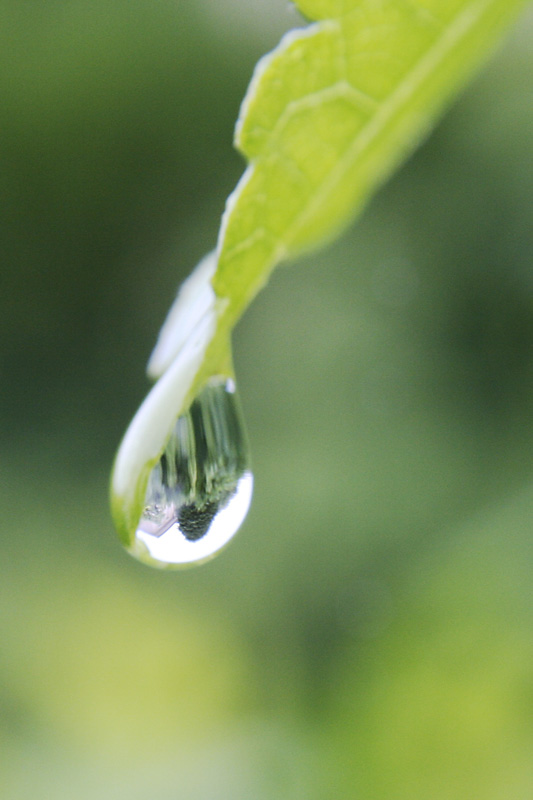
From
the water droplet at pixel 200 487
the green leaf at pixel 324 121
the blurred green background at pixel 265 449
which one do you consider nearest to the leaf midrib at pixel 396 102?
the green leaf at pixel 324 121

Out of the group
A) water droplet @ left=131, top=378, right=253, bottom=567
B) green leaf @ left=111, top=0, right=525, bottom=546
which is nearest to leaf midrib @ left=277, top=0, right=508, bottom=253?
green leaf @ left=111, top=0, right=525, bottom=546

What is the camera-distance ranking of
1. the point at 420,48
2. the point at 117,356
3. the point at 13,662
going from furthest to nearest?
the point at 117,356 → the point at 13,662 → the point at 420,48

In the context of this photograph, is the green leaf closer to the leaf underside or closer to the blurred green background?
the leaf underside

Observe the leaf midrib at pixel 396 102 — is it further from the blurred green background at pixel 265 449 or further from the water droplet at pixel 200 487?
the blurred green background at pixel 265 449

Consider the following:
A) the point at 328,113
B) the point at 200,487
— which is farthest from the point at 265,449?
the point at 328,113

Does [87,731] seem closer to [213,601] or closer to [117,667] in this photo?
[117,667]

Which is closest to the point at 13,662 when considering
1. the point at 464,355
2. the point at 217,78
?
the point at 464,355

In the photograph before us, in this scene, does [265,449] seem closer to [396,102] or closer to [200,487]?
[200,487]

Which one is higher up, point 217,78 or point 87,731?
point 217,78
